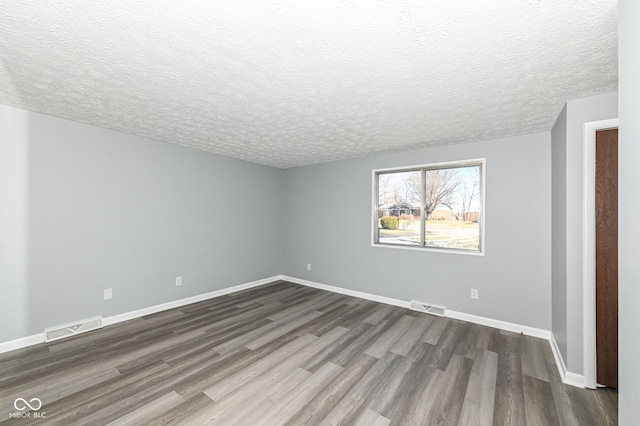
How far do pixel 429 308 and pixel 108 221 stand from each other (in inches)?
176

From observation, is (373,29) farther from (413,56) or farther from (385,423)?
(385,423)

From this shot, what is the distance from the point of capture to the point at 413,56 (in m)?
1.59

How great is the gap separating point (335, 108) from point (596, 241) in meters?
2.46

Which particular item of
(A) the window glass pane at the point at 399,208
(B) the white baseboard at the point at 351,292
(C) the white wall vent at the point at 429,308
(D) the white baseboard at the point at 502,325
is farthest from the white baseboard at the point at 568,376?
(A) the window glass pane at the point at 399,208

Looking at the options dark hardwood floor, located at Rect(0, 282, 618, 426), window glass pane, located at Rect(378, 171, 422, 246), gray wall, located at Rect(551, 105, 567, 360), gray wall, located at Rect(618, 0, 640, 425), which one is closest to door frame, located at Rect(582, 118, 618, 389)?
gray wall, located at Rect(551, 105, 567, 360)

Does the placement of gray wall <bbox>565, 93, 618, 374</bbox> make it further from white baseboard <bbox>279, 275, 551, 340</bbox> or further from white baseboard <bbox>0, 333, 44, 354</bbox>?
white baseboard <bbox>0, 333, 44, 354</bbox>

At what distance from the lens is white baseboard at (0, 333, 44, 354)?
2.52 m

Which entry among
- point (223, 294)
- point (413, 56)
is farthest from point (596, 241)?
point (223, 294)

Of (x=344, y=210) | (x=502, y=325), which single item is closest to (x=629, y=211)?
(x=502, y=325)

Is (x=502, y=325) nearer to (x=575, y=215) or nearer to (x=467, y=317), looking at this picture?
(x=467, y=317)

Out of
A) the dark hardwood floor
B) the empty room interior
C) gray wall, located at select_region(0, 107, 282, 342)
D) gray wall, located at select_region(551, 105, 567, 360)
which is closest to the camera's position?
the empty room interior

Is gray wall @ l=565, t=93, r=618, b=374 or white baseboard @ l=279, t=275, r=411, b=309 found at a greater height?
gray wall @ l=565, t=93, r=618, b=374

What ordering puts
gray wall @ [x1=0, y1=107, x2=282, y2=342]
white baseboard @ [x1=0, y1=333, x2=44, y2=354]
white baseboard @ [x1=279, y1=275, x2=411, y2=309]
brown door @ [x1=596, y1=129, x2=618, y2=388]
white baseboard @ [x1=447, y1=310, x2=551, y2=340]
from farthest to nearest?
white baseboard @ [x1=279, y1=275, x2=411, y2=309] < white baseboard @ [x1=447, y1=310, x2=551, y2=340] < gray wall @ [x1=0, y1=107, x2=282, y2=342] < white baseboard @ [x1=0, y1=333, x2=44, y2=354] < brown door @ [x1=596, y1=129, x2=618, y2=388]

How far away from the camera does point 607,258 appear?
6.69 feet
